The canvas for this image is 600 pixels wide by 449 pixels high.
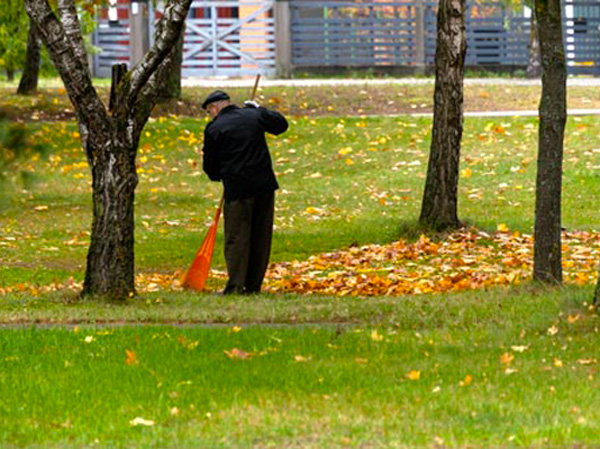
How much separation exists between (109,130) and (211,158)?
46.3 inches

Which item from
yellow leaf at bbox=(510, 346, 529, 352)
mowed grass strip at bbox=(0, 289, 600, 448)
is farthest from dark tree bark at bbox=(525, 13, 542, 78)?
yellow leaf at bbox=(510, 346, 529, 352)

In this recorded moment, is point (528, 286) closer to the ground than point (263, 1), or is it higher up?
closer to the ground

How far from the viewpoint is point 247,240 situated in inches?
481

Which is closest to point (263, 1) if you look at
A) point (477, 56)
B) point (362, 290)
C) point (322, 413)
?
point (477, 56)

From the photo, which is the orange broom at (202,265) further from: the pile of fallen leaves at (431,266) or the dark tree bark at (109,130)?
the dark tree bark at (109,130)

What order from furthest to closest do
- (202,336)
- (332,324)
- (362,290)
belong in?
(362,290) → (332,324) → (202,336)

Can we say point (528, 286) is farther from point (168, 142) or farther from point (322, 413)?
point (168, 142)

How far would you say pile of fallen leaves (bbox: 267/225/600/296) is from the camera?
40.6 ft

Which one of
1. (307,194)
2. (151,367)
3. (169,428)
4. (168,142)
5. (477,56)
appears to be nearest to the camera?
(169,428)

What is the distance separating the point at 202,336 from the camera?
9.17 metres

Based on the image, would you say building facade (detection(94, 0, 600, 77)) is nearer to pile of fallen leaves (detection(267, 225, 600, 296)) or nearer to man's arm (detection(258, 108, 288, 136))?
pile of fallen leaves (detection(267, 225, 600, 296))

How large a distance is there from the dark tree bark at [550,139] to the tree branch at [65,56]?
3.37 m

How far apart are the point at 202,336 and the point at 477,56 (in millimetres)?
28160

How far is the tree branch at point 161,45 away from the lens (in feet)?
37.2
